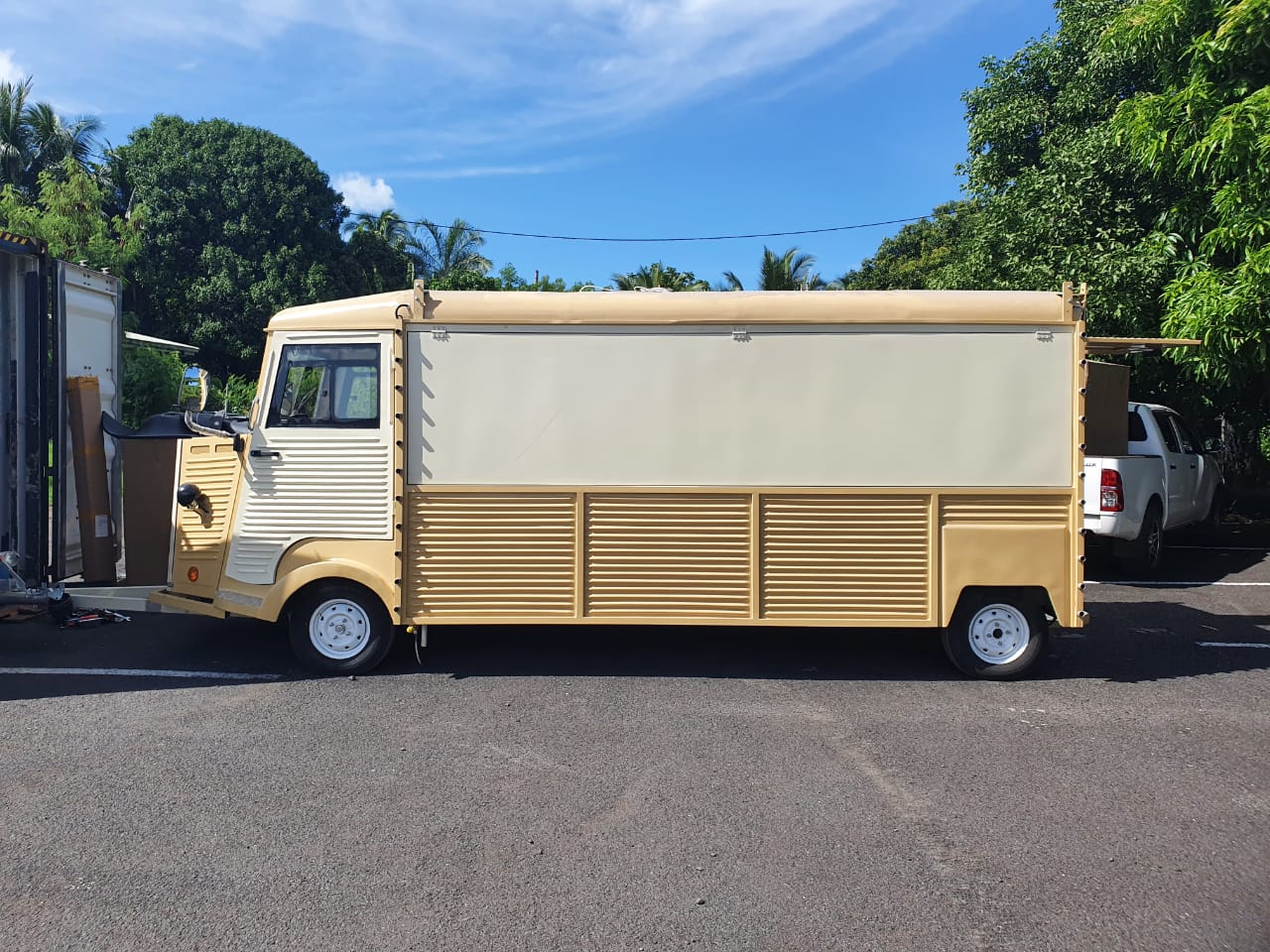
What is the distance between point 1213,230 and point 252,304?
849 inches

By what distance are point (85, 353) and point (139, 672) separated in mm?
2607

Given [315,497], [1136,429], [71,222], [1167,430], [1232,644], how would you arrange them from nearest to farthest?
1. [315,497]
2. [1232,644]
3. [1136,429]
4. [1167,430]
5. [71,222]

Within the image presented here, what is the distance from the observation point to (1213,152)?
9.81 metres

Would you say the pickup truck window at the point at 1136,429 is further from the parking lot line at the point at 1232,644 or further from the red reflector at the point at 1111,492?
the parking lot line at the point at 1232,644

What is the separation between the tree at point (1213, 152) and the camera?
9312 millimetres

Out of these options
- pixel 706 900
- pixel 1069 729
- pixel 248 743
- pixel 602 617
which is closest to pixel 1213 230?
pixel 1069 729

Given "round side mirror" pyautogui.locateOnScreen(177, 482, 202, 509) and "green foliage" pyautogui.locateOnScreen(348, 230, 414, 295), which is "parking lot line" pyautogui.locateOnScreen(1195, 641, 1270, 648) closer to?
"round side mirror" pyautogui.locateOnScreen(177, 482, 202, 509)

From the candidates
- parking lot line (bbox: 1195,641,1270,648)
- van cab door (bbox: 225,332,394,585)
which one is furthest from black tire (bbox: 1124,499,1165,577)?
van cab door (bbox: 225,332,394,585)

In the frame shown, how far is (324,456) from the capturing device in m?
6.27

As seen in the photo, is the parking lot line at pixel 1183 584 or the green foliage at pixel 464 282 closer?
the parking lot line at pixel 1183 584

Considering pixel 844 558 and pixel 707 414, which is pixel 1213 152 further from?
pixel 707 414

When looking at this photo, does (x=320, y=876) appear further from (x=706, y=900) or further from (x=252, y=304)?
(x=252, y=304)

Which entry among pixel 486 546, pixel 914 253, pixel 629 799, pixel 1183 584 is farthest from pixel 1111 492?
pixel 914 253

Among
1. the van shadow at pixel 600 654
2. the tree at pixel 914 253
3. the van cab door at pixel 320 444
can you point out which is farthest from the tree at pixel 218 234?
the van cab door at pixel 320 444
